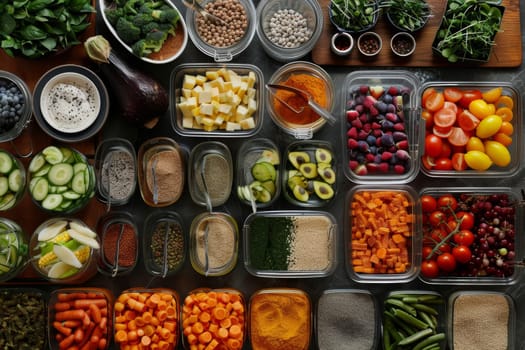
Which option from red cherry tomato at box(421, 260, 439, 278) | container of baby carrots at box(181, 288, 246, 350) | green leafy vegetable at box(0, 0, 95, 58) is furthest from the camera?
red cherry tomato at box(421, 260, 439, 278)

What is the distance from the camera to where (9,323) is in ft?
7.42

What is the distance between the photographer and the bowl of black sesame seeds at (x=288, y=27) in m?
Answer: 2.32

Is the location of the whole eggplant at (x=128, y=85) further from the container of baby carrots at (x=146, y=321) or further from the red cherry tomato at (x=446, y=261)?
the red cherry tomato at (x=446, y=261)

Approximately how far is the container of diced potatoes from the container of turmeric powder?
3.1 inches

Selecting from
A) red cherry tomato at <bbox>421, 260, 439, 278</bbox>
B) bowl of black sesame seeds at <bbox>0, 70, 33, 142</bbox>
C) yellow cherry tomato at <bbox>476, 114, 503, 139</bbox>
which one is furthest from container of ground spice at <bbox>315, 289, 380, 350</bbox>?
bowl of black sesame seeds at <bbox>0, 70, 33, 142</bbox>

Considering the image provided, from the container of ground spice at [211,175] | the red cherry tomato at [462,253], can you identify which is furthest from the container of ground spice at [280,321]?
the red cherry tomato at [462,253]

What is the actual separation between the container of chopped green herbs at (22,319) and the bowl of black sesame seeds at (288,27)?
1504mm

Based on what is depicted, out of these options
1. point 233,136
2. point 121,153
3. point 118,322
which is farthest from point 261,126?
point 118,322

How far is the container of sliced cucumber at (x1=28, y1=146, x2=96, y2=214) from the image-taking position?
2205 millimetres

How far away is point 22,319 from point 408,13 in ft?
7.13

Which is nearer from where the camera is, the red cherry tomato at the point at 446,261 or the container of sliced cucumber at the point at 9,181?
the container of sliced cucumber at the point at 9,181

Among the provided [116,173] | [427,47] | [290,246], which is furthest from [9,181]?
[427,47]

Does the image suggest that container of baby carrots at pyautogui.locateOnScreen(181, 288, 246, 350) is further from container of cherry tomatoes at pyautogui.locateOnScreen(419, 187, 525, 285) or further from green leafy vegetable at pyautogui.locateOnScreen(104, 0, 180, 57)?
green leafy vegetable at pyautogui.locateOnScreen(104, 0, 180, 57)

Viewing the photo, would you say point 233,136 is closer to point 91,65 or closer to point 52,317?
point 91,65
